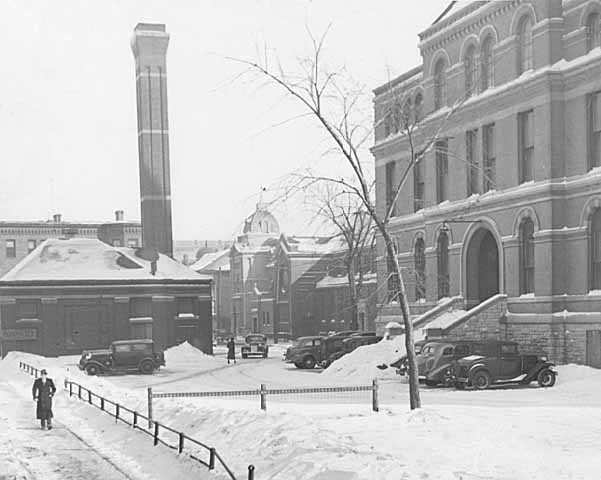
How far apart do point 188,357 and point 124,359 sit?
42.8 feet

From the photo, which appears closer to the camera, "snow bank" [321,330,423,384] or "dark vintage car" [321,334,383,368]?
"snow bank" [321,330,423,384]

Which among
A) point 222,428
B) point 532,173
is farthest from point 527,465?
point 532,173

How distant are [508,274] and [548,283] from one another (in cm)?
251

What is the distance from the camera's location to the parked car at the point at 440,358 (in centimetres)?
2961

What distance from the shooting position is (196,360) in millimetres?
52000

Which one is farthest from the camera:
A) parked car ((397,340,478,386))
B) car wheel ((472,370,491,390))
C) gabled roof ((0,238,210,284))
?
gabled roof ((0,238,210,284))

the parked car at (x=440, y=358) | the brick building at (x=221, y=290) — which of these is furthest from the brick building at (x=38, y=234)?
the parked car at (x=440, y=358)

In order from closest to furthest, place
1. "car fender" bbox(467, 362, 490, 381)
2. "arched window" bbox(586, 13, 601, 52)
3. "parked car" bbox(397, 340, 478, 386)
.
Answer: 1. "car fender" bbox(467, 362, 490, 381)
2. "parked car" bbox(397, 340, 478, 386)
3. "arched window" bbox(586, 13, 601, 52)

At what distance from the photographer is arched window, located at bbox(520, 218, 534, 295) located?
34844 mm

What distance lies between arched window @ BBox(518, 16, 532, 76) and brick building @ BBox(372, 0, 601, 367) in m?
0.04

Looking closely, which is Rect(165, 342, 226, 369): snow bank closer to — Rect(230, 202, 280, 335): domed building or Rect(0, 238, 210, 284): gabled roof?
Rect(0, 238, 210, 284): gabled roof

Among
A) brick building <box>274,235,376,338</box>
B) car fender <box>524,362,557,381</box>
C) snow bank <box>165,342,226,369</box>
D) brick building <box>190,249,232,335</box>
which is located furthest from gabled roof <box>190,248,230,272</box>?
car fender <box>524,362,557,381</box>

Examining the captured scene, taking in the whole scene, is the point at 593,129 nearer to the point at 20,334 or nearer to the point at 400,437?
the point at 400,437

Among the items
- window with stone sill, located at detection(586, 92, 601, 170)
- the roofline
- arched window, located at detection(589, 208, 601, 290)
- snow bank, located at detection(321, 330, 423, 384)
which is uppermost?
window with stone sill, located at detection(586, 92, 601, 170)
